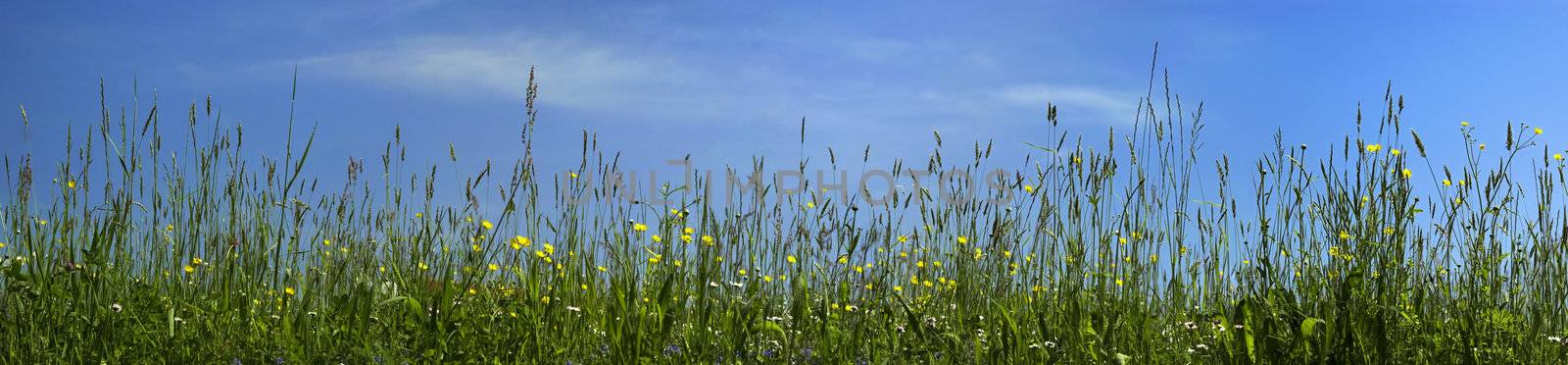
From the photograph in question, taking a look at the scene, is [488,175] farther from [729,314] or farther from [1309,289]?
[1309,289]

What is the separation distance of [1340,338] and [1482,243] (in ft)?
2.36

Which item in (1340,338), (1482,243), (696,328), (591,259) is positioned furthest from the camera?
(591,259)

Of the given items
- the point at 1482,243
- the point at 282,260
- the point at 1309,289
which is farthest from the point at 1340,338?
the point at 282,260

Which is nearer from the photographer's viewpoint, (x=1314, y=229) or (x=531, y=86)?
(x=1314, y=229)

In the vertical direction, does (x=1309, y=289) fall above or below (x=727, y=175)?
below

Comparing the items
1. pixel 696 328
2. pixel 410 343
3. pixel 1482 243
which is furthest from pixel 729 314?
pixel 1482 243

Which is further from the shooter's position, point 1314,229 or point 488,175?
point 488,175

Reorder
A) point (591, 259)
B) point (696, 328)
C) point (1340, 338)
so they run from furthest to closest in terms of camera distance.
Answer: point (591, 259), point (696, 328), point (1340, 338)

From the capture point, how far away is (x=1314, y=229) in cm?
266

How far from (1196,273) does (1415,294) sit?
67cm

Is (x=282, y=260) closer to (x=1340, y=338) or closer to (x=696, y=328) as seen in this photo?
(x=696, y=328)

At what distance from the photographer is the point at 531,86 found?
2908 mm

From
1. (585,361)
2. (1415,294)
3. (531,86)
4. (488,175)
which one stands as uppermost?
(531,86)

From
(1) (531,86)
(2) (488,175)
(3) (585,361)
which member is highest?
(1) (531,86)
